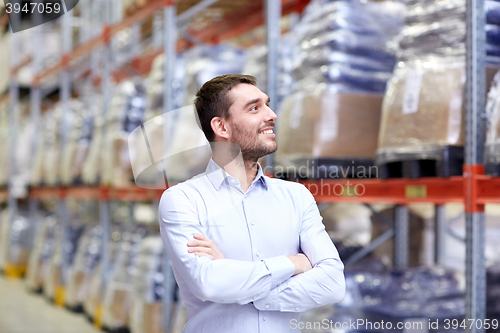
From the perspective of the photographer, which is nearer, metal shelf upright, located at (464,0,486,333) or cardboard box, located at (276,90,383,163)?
metal shelf upright, located at (464,0,486,333)

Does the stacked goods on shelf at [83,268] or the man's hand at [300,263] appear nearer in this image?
the man's hand at [300,263]

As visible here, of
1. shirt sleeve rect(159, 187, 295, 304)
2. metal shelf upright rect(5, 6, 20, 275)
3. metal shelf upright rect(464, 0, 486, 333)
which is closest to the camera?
shirt sleeve rect(159, 187, 295, 304)

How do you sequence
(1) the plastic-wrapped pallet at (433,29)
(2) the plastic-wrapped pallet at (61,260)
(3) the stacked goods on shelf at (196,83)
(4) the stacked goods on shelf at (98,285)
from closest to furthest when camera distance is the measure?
(1) the plastic-wrapped pallet at (433,29), (3) the stacked goods on shelf at (196,83), (4) the stacked goods on shelf at (98,285), (2) the plastic-wrapped pallet at (61,260)

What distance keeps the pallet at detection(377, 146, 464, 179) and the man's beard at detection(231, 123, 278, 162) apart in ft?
4.07

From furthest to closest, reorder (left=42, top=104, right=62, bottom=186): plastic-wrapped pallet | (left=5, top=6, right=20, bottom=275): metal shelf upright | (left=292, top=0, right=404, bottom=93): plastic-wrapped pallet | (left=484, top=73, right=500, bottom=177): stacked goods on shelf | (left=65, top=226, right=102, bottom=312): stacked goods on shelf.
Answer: (left=5, top=6, right=20, bottom=275): metal shelf upright → (left=42, top=104, right=62, bottom=186): plastic-wrapped pallet → (left=65, top=226, right=102, bottom=312): stacked goods on shelf → (left=292, top=0, right=404, bottom=93): plastic-wrapped pallet → (left=484, top=73, right=500, bottom=177): stacked goods on shelf

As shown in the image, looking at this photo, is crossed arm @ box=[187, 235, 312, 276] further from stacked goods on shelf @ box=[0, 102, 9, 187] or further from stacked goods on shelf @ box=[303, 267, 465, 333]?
stacked goods on shelf @ box=[0, 102, 9, 187]

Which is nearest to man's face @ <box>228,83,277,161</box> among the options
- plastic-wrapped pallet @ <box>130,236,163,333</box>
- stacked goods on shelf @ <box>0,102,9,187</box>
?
plastic-wrapped pallet @ <box>130,236,163,333</box>

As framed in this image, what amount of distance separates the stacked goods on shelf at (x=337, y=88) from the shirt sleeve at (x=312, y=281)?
1.41m

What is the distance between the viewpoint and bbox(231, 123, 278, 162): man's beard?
1.64 metres

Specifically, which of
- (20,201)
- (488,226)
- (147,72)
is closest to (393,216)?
(488,226)

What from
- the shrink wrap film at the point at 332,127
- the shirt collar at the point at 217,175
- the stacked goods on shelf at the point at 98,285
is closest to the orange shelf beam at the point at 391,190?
the shrink wrap film at the point at 332,127

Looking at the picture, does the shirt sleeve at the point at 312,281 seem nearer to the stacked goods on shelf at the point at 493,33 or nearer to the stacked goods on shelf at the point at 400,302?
the stacked goods on shelf at the point at 493,33

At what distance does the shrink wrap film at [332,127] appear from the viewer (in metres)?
3.17

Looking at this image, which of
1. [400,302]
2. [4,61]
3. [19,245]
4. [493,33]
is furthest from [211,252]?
[4,61]
